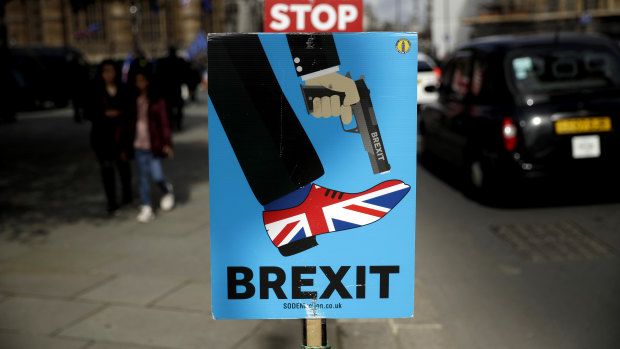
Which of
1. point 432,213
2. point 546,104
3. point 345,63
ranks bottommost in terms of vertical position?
point 432,213

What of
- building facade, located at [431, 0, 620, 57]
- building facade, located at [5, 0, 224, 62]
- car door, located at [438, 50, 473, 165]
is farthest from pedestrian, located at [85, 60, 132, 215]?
building facade, located at [5, 0, 224, 62]

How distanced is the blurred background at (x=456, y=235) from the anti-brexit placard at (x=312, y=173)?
6.92 feet

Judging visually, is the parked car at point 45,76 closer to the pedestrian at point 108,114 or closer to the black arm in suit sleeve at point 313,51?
the pedestrian at point 108,114

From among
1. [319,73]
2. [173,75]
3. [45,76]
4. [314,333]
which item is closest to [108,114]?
[314,333]

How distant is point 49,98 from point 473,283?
2303 cm

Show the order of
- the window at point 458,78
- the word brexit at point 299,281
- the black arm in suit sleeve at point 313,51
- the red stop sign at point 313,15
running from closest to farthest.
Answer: the black arm in suit sleeve at point 313,51 → the word brexit at point 299,281 → the red stop sign at point 313,15 → the window at point 458,78

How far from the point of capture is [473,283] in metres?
5.02

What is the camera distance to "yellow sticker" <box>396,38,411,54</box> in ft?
5.85

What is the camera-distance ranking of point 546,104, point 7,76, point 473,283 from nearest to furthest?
1. point 473,283
2. point 546,104
3. point 7,76

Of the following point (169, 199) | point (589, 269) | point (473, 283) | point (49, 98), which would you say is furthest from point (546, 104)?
point (49, 98)

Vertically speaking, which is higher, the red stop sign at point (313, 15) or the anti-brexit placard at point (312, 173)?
the red stop sign at point (313, 15)

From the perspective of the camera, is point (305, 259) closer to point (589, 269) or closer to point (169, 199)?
point (589, 269)

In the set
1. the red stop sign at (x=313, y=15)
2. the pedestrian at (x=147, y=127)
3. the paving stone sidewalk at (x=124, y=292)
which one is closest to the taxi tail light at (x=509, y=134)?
the paving stone sidewalk at (x=124, y=292)

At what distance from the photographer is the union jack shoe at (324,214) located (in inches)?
73.4
